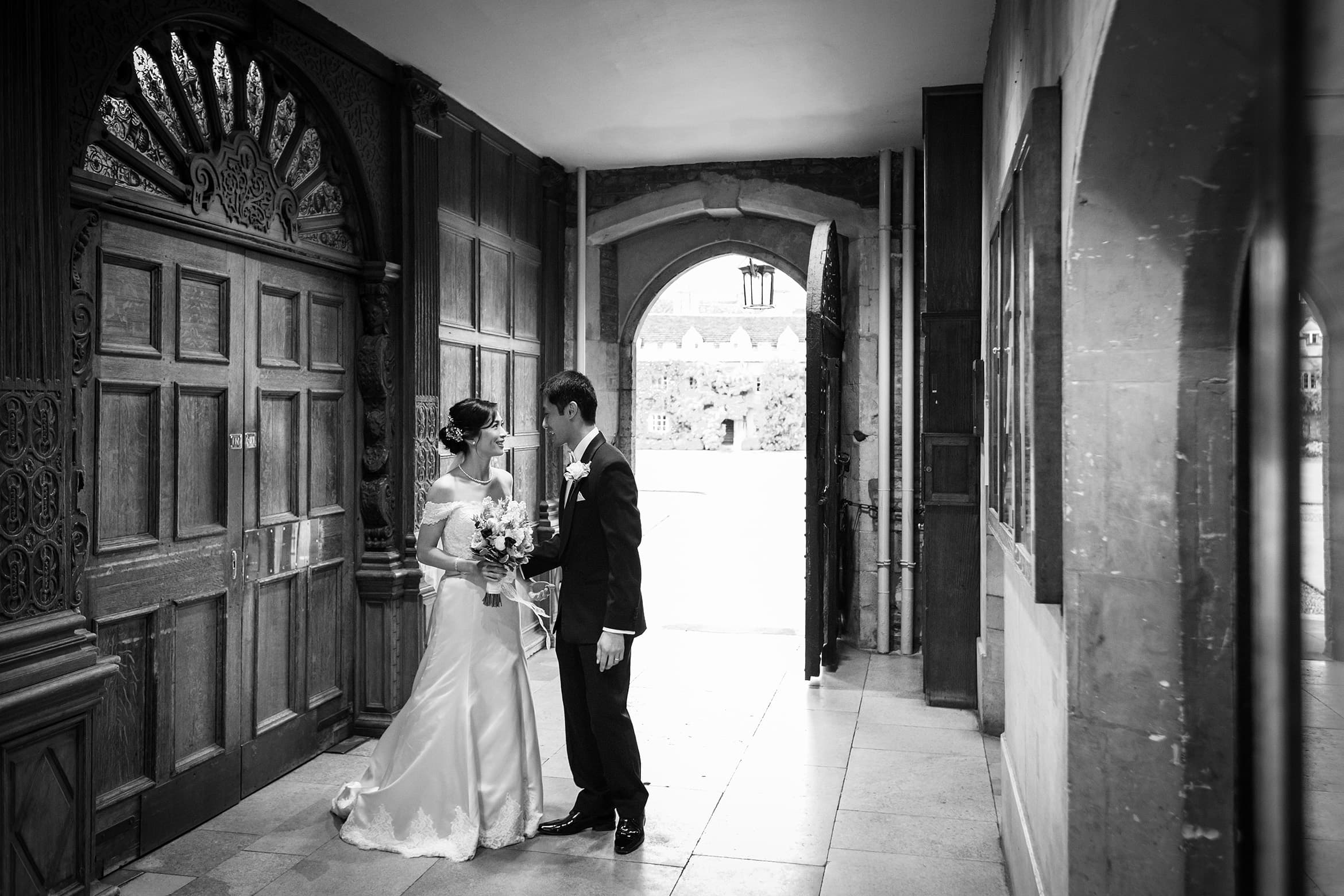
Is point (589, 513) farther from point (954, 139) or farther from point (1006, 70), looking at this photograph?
point (954, 139)

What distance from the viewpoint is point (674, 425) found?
2978cm

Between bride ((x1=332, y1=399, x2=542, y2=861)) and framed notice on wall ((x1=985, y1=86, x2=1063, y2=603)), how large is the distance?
71.4 inches

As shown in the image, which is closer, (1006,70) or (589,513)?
(589,513)

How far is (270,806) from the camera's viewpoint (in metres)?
4.07

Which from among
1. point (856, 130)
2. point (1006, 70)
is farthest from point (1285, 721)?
point (856, 130)

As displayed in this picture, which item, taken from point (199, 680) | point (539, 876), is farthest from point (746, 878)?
point (199, 680)

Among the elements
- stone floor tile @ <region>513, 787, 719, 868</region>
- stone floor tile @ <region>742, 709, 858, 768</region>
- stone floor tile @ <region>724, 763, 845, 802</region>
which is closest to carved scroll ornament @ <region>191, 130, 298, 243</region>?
stone floor tile @ <region>513, 787, 719, 868</region>

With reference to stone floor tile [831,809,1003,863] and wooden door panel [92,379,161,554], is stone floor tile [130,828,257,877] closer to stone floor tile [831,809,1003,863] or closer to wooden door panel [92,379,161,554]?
wooden door panel [92,379,161,554]

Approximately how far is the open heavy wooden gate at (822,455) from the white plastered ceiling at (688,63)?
751 millimetres

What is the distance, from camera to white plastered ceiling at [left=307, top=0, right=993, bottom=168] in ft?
15.1

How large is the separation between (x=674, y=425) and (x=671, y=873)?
26.4 m

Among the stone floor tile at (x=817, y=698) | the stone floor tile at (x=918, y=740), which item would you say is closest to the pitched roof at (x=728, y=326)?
the stone floor tile at (x=817, y=698)

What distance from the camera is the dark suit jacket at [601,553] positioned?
11.6ft

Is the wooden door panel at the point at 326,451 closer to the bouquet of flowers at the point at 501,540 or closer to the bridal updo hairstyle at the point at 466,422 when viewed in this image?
the bridal updo hairstyle at the point at 466,422
